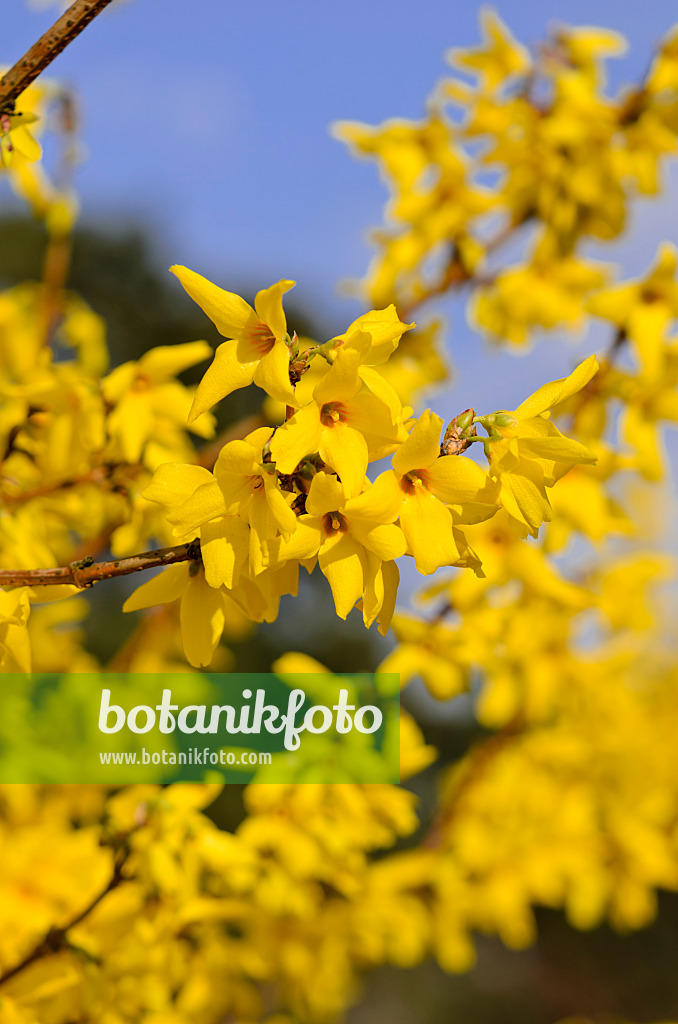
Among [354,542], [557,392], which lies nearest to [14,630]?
[354,542]

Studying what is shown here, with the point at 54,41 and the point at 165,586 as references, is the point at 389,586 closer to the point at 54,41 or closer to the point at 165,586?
the point at 165,586

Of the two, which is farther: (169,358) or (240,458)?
(169,358)

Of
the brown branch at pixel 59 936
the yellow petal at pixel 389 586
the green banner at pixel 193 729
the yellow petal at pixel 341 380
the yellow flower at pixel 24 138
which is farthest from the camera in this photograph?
the green banner at pixel 193 729

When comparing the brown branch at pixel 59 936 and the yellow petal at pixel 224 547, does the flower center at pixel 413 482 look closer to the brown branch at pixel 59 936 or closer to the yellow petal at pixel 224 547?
the yellow petal at pixel 224 547

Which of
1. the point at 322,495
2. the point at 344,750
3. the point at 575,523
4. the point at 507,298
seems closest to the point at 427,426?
the point at 322,495

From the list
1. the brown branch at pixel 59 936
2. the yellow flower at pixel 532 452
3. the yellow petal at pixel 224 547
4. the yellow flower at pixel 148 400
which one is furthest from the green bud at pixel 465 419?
the brown branch at pixel 59 936


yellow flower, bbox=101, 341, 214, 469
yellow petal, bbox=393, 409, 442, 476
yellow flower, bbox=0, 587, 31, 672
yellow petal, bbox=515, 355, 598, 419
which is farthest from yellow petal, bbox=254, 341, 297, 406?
yellow flower, bbox=101, 341, 214, 469
